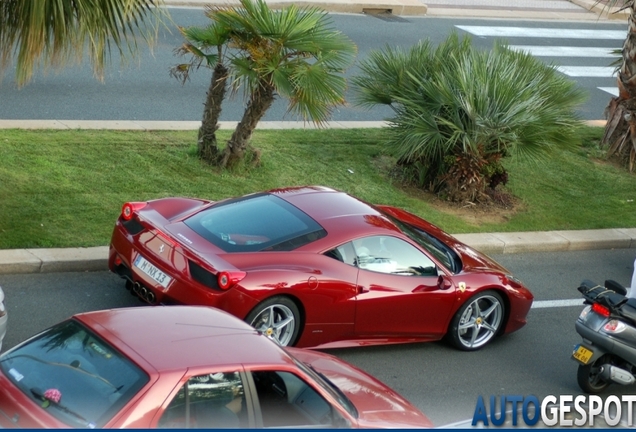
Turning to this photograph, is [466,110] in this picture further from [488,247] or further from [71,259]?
[71,259]

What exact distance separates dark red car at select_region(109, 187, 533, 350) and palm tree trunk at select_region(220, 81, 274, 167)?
300 centimetres

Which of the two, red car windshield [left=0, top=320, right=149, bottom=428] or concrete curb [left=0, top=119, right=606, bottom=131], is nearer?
red car windshield [left=0, top=320, right=149, bottom=428]

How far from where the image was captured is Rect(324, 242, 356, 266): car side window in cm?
854

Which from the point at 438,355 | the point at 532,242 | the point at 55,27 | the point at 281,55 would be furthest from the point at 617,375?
the point at 55,27

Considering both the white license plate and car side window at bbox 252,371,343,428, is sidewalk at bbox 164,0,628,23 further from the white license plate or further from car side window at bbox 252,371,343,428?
car side window at bbox 252,371,343,428

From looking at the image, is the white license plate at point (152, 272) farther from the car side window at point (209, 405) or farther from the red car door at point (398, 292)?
the car side window at point (209, 405)

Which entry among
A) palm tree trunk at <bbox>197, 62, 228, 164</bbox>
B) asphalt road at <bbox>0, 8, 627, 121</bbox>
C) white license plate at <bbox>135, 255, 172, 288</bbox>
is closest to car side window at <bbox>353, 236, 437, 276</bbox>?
white license plate at <bbox>135, 255, 172, 288</bbox>

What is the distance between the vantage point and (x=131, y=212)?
29.0 ft

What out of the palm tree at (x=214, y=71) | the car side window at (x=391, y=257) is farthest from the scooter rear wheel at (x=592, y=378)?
the palm tree at (x=214, y=71)

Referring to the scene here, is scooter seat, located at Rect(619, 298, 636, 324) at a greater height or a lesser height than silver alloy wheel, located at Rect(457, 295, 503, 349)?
greater

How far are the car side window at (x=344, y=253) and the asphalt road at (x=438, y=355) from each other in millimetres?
895

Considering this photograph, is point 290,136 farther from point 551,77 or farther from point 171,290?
point 171,290

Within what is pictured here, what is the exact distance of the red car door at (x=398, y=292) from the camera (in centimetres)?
866

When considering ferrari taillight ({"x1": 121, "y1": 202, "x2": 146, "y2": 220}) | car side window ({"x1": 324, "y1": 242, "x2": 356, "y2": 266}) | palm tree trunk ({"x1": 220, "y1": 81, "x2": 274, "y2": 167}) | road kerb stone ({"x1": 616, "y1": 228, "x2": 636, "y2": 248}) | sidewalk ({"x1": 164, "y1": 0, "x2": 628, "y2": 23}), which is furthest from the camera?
sidewalk ({"x1": 164, "y1": 0, "x2": 628, "y2": 23})
